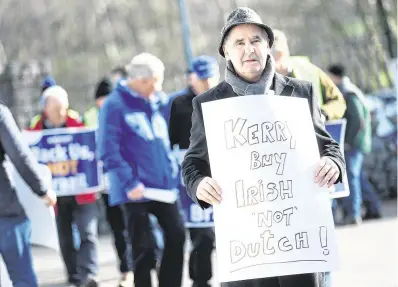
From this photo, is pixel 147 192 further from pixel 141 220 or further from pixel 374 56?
pixel 374 56

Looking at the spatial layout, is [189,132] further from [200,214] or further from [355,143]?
[355,143]

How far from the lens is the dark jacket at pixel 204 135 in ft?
17.4

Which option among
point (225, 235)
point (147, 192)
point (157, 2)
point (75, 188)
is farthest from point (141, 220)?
point (157, 2)

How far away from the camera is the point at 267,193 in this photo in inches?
200

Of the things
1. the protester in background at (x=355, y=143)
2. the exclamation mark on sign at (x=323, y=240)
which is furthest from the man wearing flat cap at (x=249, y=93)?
the protester in background at (x=355, y=143)

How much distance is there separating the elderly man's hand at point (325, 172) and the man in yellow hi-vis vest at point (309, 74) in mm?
2606

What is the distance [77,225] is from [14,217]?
3257 mm

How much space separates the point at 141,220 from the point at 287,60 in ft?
5.27

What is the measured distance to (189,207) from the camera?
9062mm

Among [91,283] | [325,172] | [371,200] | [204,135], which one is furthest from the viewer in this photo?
[371,200]

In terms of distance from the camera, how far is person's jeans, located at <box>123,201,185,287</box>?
27.4ft

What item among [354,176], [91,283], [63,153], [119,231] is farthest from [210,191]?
[354,176]

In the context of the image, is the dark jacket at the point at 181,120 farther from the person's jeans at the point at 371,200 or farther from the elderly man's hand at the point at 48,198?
the person's jeans at the point at 371,200

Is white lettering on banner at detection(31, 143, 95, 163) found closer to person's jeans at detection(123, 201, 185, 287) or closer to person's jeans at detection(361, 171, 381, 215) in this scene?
→ person's jeans at detection(123, 201, 185, 287)
